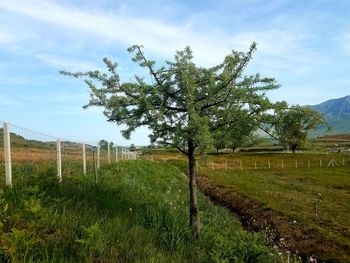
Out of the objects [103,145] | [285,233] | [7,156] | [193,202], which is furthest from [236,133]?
[103,145]

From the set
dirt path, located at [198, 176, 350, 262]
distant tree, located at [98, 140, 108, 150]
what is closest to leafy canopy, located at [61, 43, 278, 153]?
dirt path, located at [198, 176, 350, 262]

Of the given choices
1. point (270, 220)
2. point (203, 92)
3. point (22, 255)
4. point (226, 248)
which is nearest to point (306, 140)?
point (203, 92)

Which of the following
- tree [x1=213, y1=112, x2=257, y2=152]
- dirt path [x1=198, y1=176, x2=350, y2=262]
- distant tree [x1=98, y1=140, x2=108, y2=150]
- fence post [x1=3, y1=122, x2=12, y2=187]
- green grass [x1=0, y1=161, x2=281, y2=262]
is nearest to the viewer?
green grass [x1=0, y1=161, x2=281, y2=262]

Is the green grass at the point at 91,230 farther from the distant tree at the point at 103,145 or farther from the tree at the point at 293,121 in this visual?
the distant tree at the point at 103,145

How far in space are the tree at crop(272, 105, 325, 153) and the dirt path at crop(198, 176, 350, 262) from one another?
408 cm

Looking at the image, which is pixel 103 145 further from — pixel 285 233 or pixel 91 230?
pixel 91 230

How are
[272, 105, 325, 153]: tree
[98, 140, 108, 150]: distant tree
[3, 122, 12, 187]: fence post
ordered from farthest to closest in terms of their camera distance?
1. [98, 140, 108, 150]: distant tree
2. [272, 105, 325, 153]: tree
3. [3, 122, 12, 187]: fence post

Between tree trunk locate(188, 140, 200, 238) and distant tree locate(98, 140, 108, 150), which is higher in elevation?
distant tree locate(98, 140, 108, 150)

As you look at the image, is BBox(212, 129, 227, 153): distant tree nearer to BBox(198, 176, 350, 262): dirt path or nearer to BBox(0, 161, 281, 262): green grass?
BBox(0, 161, 281, 262): green grass

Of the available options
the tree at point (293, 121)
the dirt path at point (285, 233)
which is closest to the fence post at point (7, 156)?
the tree at point (293, 121)

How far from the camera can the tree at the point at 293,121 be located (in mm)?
10984

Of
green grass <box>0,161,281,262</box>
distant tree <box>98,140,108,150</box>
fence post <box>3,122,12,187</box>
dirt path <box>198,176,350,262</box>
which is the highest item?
distant tree <box>98,140,108,150</box>

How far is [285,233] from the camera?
17531 millimetres

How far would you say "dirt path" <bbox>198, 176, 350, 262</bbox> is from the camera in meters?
14.9
